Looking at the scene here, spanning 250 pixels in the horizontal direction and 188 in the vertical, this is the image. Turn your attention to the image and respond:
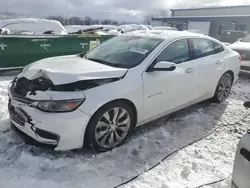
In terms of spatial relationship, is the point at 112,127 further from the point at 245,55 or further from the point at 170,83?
the point at 245,55

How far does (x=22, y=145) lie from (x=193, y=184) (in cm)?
216

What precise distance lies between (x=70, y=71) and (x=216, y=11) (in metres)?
35.9

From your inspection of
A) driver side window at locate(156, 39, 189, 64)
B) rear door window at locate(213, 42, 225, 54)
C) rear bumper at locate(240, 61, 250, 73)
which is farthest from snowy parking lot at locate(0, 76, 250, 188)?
rear bumper at locate(240, 61, 250, 73)

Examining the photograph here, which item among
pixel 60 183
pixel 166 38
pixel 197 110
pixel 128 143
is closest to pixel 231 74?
pixel 197 110

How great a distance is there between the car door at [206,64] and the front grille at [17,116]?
272 centimetres

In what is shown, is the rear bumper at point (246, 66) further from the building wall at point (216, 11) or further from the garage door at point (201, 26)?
the building wall at point (216, 11)

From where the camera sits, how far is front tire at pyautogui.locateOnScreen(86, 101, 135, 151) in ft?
9.48

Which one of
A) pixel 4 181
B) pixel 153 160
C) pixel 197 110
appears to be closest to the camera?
pixel 4 181

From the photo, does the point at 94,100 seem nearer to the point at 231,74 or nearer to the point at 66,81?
the point at 66,81

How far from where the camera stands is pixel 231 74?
5078mm

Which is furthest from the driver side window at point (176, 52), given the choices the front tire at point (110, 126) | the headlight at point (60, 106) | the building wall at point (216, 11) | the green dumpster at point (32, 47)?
the building wall at point (216, 11)

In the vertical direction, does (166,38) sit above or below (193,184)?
above

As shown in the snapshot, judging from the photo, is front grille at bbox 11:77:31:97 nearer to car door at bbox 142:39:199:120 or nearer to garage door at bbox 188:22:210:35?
car door at bbox 142:39:199:120

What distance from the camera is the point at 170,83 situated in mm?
3609
